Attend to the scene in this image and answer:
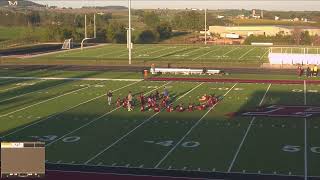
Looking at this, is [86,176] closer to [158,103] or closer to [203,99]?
[158,103]

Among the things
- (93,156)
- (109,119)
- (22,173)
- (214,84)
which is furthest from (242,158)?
(214,84)

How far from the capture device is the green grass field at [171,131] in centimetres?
1828

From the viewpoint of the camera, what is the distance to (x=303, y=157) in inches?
738

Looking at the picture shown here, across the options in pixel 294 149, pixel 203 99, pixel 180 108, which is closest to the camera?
pixel 294 149

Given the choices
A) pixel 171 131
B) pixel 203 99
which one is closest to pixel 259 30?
pixel 203 99

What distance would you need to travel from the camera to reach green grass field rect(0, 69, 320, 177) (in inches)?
720

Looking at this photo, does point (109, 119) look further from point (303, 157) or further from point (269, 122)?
point (303, 157)

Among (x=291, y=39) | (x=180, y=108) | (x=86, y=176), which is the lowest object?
(x=86, y=176)

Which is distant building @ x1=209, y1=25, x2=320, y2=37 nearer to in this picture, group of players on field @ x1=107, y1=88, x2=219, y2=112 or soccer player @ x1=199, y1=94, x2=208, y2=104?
soccer player @ x1=199, y1=94, x2=208, y2=104

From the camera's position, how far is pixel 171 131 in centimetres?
2262

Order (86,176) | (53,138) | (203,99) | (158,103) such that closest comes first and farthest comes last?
(86,176) → (53,138) → (158,103) → (203,99)

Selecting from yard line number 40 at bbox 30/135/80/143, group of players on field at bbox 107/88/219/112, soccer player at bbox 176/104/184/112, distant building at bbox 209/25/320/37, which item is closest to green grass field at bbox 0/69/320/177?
yard line number 40 at bbox 30/135/80/143

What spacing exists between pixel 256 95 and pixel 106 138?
511 inches

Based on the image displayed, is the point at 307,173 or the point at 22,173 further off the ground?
the point at 22,173
